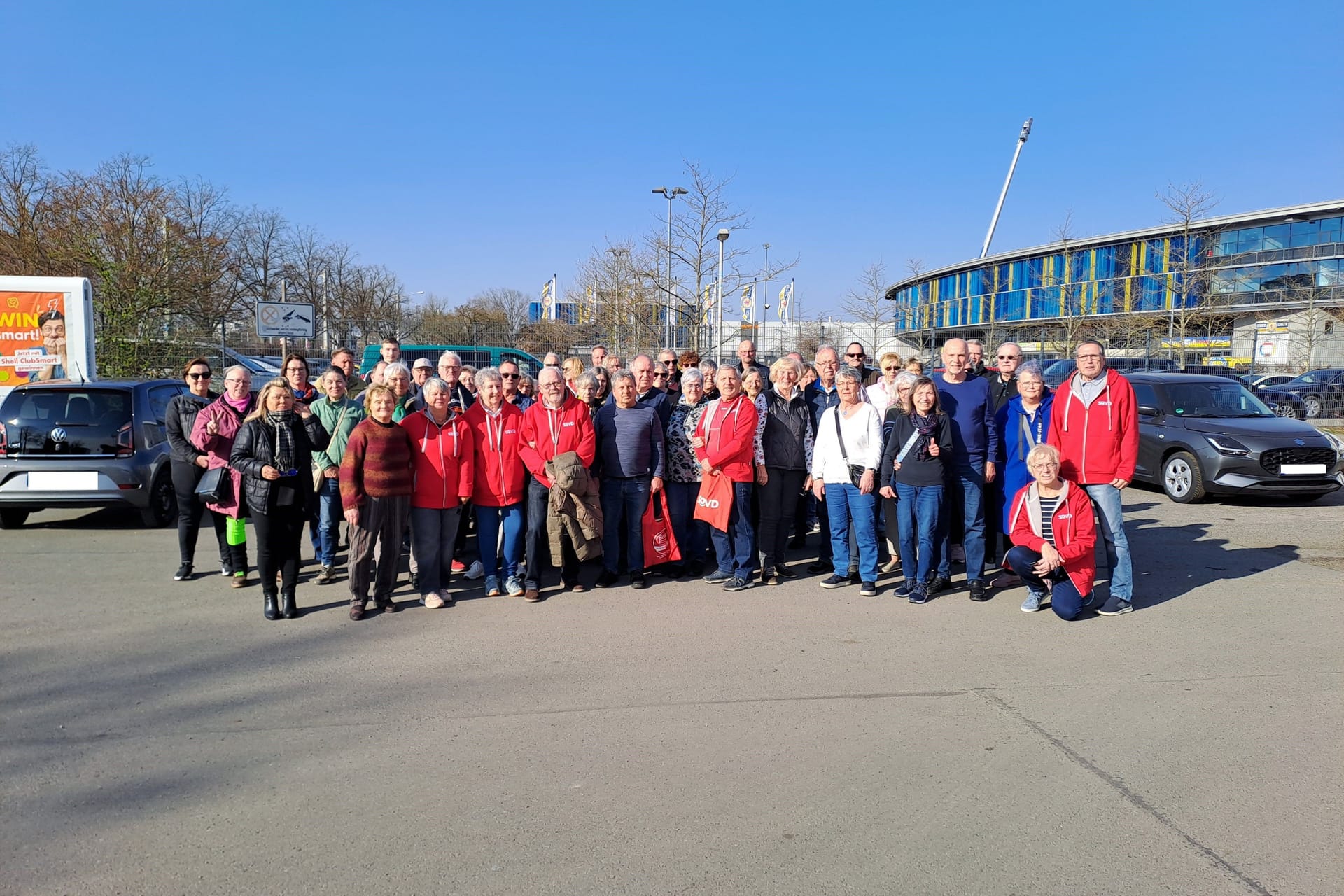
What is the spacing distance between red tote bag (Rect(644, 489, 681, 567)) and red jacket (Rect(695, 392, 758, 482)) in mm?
579

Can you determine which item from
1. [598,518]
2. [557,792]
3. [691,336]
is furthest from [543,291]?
[557,792]

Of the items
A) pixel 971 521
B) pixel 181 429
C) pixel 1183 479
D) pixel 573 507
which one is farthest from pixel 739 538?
pixel 1183 479

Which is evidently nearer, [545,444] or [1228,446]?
[545,444]

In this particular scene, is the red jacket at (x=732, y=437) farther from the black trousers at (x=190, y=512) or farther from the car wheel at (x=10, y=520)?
the car wheel at (x=10, y=520)

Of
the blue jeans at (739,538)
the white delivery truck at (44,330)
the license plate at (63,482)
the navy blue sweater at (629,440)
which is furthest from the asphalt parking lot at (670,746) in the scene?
the white delivery truck at (44,330)

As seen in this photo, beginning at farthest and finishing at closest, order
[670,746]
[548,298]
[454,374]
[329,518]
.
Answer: [548,298] → [454,374] → [329,518] → [670,746]

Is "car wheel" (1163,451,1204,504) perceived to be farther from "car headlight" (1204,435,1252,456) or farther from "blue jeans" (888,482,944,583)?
"blue jeans" (888,482,944,583)

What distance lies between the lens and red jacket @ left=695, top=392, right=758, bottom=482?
22.8 feet

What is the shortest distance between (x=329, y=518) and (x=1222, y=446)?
10.3 metres

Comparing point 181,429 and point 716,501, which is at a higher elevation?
point 181,429

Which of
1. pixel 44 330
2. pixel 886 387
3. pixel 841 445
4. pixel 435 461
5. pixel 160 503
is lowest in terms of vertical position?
pixel 160 503

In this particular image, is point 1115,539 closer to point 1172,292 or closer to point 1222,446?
point 1222,446

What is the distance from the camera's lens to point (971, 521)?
7.13 metres

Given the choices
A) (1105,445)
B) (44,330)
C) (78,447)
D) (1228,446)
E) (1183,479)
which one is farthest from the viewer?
(44,330)
